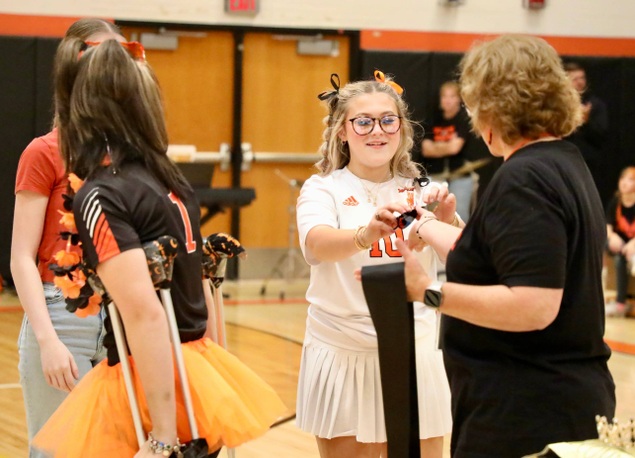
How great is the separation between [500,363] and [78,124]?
3.71ft

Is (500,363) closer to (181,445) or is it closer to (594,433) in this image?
(594,433)

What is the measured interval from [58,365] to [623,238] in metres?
7.23

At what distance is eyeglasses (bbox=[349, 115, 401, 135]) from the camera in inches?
125

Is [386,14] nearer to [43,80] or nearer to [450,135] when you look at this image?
[450,135]

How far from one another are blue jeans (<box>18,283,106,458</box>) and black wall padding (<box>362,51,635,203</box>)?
755 cm

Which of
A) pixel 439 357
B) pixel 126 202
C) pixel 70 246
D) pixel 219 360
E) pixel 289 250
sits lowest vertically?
pixel 289 250

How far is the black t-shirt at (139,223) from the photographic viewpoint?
207 centimetres

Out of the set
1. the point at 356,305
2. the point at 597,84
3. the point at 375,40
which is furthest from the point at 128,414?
the point at 597,84

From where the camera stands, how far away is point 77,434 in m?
2.17

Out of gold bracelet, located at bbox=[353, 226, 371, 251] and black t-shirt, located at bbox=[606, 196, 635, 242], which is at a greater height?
gold bracelet, located at bbox=[353, 226, 371, 251]

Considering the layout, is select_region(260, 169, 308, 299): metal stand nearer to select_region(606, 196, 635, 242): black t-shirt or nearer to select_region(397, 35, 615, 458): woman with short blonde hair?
select_region(606, 196, 635, 242): black t-shirt

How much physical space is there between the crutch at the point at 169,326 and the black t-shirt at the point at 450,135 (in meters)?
7.36

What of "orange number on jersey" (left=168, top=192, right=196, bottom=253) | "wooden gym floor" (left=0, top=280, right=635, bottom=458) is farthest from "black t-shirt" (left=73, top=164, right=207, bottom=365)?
→ "wooden gym floor" (left=0, top=280, right=635, bottom=458)

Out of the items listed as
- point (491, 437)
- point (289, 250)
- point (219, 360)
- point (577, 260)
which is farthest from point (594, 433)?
point (289, 250)
